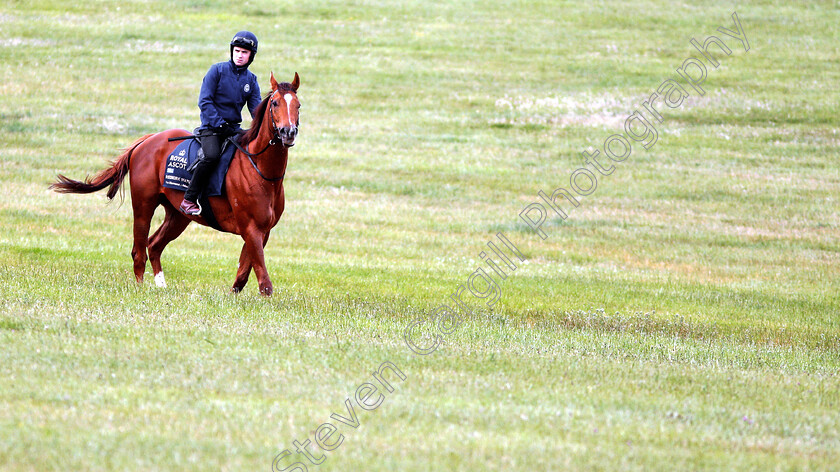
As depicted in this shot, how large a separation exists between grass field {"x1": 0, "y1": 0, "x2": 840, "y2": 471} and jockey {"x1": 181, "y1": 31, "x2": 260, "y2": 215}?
5.13 feet

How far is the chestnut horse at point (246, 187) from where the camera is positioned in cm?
1044

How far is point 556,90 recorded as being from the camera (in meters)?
33.3

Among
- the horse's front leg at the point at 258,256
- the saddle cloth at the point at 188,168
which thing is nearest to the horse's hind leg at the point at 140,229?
the saddle cloth at the point at 188,168

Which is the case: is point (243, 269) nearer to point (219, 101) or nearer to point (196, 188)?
point (196, 188)

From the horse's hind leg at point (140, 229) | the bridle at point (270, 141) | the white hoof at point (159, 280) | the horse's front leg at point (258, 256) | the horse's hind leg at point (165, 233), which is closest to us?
the bridle at point (270, 141)

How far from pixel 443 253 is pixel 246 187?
7237 millimetres

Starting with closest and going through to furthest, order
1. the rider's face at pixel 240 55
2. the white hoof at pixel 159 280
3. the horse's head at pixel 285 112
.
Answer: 1. the horse's head at pixel 285 112
2. the rider's face at pixel 240 55
3. the white hoof at pixel 159 280

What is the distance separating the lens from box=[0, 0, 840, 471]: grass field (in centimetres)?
608

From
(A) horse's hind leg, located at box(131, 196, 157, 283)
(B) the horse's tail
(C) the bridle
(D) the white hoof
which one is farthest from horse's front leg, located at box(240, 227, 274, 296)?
(B) the horse's tail

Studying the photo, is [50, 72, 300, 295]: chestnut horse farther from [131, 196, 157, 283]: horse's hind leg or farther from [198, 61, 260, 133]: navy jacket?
[198, 61, 260, 133]: navy jacket

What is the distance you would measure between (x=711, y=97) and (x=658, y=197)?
11688mm

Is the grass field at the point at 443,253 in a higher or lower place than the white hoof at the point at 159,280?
higher

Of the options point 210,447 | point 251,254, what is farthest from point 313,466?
point 251,254

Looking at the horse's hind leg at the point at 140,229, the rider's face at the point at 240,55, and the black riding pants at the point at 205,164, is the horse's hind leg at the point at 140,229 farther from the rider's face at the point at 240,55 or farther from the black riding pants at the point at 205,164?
the rider's face at the point at 240,55
